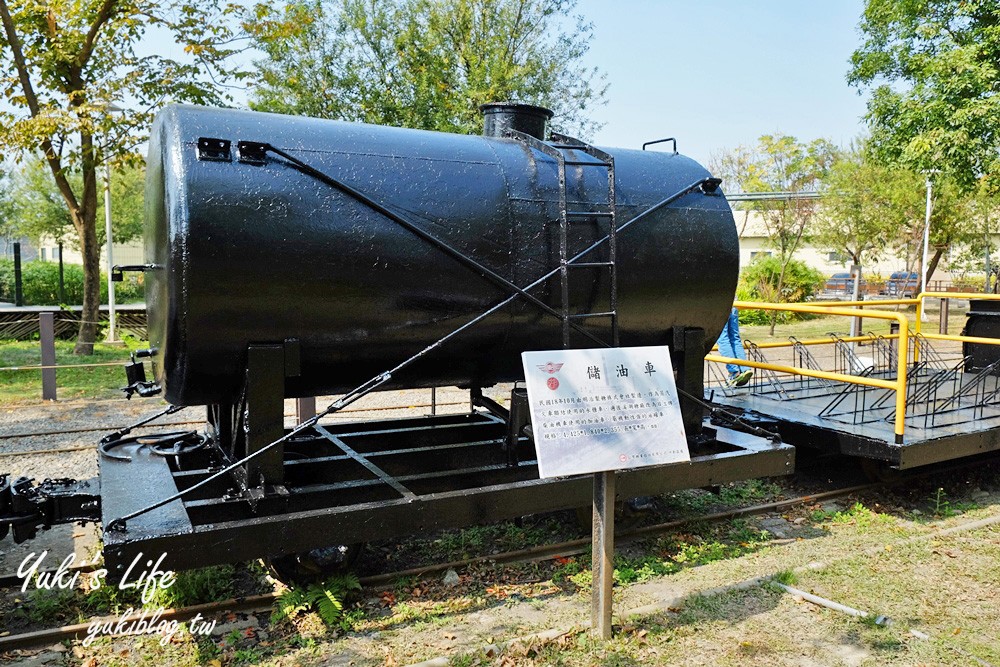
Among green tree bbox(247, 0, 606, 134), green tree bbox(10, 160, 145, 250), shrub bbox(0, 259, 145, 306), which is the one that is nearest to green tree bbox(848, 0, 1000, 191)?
green tree bbox(247, 0, 606, 134)

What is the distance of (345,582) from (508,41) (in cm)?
1633

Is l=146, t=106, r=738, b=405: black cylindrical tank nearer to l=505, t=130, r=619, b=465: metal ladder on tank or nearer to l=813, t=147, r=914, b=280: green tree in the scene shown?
l=505, t=130, r=619, b=465: metal ladder on tank

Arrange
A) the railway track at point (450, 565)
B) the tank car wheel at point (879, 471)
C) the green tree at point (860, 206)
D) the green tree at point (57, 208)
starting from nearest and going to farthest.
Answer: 1. the railway track at point (450, 565)
2. the tank car wheel at point (879, 471)
3. the green tree at point (860, 206)
4. the green tree at point (57, 208)

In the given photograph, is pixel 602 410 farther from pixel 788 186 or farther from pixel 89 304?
pixel 788 186

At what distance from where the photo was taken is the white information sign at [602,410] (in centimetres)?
421

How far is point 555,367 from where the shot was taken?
4344 millimetres

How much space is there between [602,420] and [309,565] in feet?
7.18

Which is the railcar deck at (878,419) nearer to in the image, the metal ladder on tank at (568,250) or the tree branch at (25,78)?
the metal ladder on tank at (568,250)

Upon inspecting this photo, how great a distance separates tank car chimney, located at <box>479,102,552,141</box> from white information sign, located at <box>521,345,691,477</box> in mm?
2517

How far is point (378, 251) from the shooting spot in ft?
16.6

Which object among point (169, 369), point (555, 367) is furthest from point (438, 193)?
point (169, 369)

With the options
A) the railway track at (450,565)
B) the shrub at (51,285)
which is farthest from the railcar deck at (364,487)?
the shrub at (51,285)

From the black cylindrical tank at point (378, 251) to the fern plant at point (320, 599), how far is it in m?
1.25

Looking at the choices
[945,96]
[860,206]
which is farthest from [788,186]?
[945,96]
